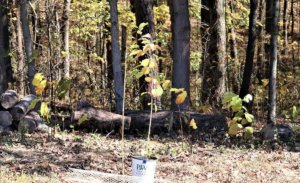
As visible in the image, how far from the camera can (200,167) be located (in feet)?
22.6

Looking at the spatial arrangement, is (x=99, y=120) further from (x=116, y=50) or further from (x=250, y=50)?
(x=250, y=50)

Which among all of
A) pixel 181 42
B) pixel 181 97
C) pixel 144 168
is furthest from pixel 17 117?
pixel 144 168

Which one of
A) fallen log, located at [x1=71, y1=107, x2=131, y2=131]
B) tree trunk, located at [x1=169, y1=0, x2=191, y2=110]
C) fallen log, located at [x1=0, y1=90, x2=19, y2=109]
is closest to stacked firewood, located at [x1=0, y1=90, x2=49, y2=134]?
fallen log, located at [x1=0, y1=90, x2=19, y2=109]

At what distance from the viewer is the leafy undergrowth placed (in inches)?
248

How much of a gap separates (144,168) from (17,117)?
4.56 m

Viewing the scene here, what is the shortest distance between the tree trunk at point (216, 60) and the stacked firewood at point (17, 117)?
5238mm

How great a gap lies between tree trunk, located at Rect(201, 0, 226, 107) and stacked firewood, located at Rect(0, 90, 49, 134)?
524 cm

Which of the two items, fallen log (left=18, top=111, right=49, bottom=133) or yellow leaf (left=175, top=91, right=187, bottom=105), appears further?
fallen log (left=18, top=111, right=49, bottom=133)

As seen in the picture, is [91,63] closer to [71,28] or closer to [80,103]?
[71,28]

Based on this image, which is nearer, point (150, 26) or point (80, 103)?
point (80, 103)

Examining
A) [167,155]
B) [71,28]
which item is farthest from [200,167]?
[71,28]

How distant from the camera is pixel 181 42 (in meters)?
10.3

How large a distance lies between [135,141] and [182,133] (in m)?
0.85

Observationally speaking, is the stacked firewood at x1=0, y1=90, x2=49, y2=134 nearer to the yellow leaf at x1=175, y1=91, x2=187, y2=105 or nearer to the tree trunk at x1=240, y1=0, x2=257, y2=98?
the yellow leaf at x1=175, y1=91, x2=187, y2=105
